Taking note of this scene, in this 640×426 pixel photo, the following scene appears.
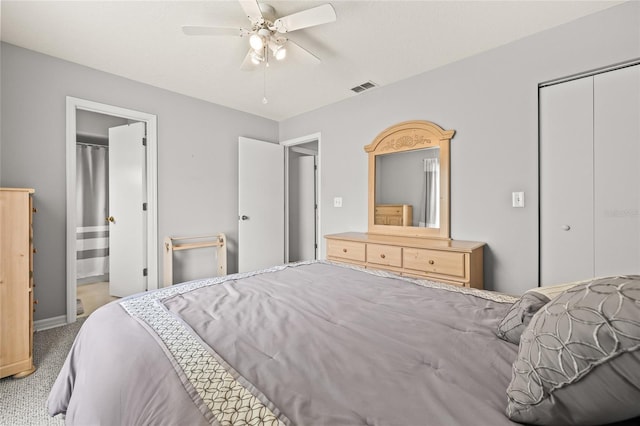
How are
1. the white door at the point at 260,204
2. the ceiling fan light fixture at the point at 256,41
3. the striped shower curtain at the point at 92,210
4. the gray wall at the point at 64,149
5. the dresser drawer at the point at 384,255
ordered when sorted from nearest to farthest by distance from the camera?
the ceiling fan light fixture at the point at 256,41 < the gray wall at the point at 64,149 < the dresser drawer at the point at 384,255 < the white door at the point at 260,204 < the striped shower curtain at the point at 92,210

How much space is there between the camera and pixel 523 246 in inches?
88.7

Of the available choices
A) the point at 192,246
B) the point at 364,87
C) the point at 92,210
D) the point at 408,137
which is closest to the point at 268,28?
the point at 364,87

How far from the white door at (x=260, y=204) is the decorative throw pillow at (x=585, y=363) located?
3.53m

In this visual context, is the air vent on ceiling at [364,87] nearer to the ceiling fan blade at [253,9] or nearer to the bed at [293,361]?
the ceiling fan blade at [253,9]

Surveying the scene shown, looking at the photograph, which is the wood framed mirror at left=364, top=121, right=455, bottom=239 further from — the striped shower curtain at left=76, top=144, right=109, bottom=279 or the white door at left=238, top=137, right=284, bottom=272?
the striped shower curtain at left=76, top=144, right=109, bottom=279

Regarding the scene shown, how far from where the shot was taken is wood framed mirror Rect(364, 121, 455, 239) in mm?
2699

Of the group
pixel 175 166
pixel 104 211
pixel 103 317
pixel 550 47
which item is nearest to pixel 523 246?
pixel 550 47

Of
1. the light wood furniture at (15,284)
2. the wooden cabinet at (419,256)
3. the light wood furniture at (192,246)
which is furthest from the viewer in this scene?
the light wood furniture at (192,246)

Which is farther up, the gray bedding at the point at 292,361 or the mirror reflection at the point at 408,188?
the mirror reflection at the point at 408,188

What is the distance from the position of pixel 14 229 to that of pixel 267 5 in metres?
2.30

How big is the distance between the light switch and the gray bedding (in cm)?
Answer: 129

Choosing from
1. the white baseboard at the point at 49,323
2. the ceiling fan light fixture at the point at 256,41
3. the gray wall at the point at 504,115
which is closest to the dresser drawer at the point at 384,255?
the gray wall at the point at 504,115

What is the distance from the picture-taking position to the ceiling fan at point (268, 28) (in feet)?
5.52

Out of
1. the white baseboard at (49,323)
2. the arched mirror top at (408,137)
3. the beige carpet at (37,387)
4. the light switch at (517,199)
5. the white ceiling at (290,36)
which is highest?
the white ceiling at (290,36)
